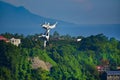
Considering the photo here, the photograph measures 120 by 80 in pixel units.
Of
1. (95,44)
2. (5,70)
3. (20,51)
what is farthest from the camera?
(95,44)

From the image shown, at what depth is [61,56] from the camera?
8.20 meters

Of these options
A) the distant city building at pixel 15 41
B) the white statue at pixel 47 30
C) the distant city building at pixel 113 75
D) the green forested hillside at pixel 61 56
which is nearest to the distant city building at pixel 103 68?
the green forested hillside at pixel 61 56

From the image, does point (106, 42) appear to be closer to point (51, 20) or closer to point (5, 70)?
point (51, 20)

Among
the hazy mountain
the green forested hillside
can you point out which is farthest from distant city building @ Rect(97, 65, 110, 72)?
the hazy mountain

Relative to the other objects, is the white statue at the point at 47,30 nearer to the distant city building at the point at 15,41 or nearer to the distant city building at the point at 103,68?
the distant city building at the point at 15,41

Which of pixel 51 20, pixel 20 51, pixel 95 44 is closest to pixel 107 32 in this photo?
pixel 95 44

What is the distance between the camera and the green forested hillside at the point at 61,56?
764 cm

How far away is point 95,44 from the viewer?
860cm

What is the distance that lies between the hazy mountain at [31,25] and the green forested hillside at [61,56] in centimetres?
21

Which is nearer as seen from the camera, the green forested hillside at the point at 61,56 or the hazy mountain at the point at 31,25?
→ the green forested hillside at the point at 61,56

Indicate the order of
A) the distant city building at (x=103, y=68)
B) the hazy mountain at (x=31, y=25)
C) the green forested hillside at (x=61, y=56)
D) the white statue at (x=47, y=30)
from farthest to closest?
the white statue at (x=47, y=30) < the distant city building at (x=103, y=68) < the hazy mountain at (x=31, y=25) < the green forested hillside at (x=61, y=56)

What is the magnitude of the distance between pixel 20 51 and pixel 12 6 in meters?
A: 0.72

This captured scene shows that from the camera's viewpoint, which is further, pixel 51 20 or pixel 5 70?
pixel 51 20

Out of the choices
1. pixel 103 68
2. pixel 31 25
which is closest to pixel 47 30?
pixel 31 25
